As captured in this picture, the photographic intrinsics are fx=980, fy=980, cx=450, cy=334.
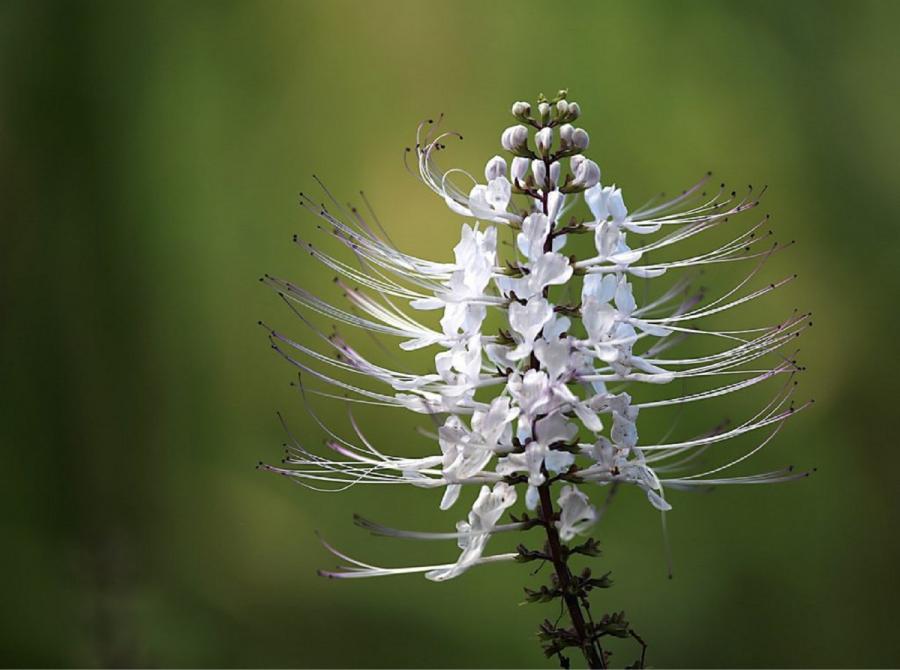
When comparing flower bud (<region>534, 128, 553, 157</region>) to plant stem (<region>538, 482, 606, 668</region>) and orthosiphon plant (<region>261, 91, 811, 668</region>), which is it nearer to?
orthosiphon plant (<region>261, 91, 811, 668</region>)

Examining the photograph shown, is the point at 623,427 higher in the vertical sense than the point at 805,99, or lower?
lower

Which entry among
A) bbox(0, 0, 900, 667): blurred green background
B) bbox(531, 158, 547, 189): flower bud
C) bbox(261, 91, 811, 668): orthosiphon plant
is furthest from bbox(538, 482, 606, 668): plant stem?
bbox(0, 0, 900, 667): blurred green background

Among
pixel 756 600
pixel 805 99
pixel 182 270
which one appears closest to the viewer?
pixel 756 600

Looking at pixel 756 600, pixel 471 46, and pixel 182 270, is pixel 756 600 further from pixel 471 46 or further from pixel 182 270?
pixel 182 270

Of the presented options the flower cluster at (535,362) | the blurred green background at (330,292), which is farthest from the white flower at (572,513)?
the blurred green background at (330,292)

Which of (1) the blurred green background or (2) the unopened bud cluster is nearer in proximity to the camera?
(2) the unopened bud cluster

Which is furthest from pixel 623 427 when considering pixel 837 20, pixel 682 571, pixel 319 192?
pixel 837 20

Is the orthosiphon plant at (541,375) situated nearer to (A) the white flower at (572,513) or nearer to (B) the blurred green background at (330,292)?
(A) the white flower at (572,513)
